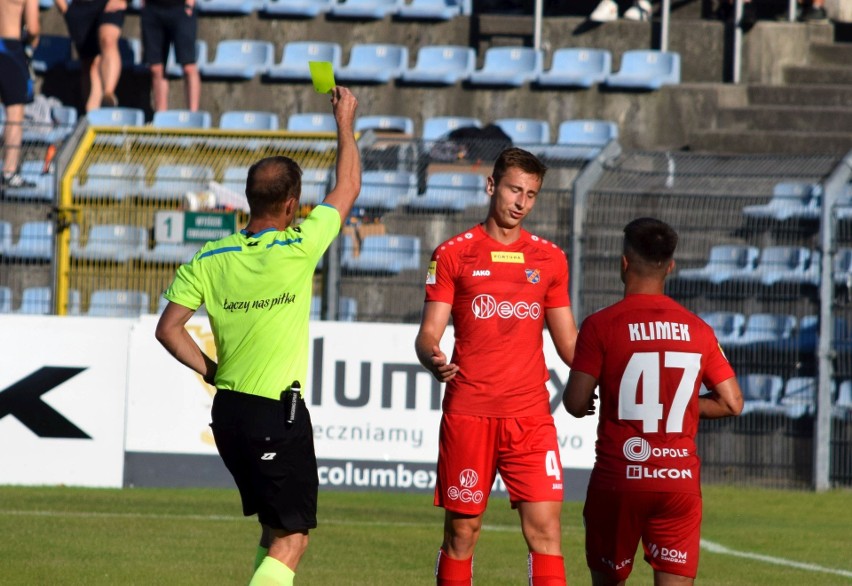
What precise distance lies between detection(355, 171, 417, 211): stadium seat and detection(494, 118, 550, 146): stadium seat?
4.22 m

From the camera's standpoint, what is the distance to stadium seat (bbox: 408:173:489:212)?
13766 mm

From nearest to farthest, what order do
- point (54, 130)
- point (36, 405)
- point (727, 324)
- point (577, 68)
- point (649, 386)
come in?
point (649, 386) → point (36, 405) → point (727, 324) → point (54, 130) → point (577, 68)

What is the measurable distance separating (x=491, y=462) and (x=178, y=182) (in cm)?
746

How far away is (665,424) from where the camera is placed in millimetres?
5531

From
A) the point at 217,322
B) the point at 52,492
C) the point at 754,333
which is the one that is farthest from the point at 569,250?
the point at 217,322

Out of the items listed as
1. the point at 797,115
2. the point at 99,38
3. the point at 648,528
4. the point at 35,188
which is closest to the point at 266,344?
the point at 648,528

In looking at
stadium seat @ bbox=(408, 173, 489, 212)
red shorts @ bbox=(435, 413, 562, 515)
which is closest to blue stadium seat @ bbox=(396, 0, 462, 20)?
stadium seat @ bbox=(408, 173, 489, 212)

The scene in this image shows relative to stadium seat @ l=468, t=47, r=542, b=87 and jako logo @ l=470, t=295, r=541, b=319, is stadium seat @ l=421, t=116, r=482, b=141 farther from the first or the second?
jako logo @ l=470, t=295, r=541, b=319

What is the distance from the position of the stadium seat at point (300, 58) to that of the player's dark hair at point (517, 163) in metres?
12.8

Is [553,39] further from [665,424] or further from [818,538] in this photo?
[665,424]

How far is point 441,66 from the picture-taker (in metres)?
19.3

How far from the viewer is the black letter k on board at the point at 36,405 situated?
12.4 meters

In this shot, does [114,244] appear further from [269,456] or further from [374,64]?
[269,456]

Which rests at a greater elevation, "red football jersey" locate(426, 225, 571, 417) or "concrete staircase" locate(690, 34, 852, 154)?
"concrete staircase" locate(690, 34, 852, 154)
